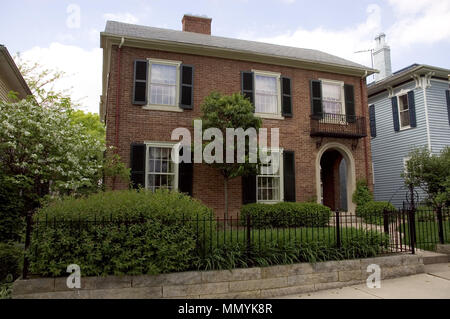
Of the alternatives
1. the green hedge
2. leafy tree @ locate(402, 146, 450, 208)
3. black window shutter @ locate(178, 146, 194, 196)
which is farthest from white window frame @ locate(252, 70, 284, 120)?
leafy tree @ locate(402, 146, 450, 208)

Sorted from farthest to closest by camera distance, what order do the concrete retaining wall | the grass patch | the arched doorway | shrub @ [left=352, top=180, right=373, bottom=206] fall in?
1. the arched doorway
2. shrub @ [left=352, top=180, right=373, bottom=206]
3. the grass patch
4. the concrete retaining wall

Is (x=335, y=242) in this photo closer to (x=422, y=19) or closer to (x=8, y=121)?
(x=8, y=121)

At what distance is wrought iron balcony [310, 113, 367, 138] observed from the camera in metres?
12.8

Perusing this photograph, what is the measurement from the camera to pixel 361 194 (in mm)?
12844

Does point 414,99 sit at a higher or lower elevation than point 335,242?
higher

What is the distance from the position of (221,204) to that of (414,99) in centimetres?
1107

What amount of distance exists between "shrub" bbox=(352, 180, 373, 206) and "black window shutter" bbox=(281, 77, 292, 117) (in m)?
4.12

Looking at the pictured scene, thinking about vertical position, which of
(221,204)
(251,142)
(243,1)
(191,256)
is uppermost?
(243,1)

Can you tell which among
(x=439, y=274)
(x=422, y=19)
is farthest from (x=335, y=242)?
(x=422, y=19)

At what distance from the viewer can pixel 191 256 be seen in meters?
5.14

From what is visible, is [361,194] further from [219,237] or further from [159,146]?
[219,237]

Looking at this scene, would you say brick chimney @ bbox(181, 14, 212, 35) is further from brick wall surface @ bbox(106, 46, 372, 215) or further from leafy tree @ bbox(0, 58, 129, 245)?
leafy tree @ bbox(0, 58, 129, 245)

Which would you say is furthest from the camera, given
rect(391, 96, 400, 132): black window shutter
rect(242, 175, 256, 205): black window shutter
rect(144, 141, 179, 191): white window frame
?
rect(391, 96, 400, 132): black window shutter

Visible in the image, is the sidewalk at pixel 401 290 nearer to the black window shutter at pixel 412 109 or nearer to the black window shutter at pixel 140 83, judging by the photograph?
the black window shutter at pixel 140 83
